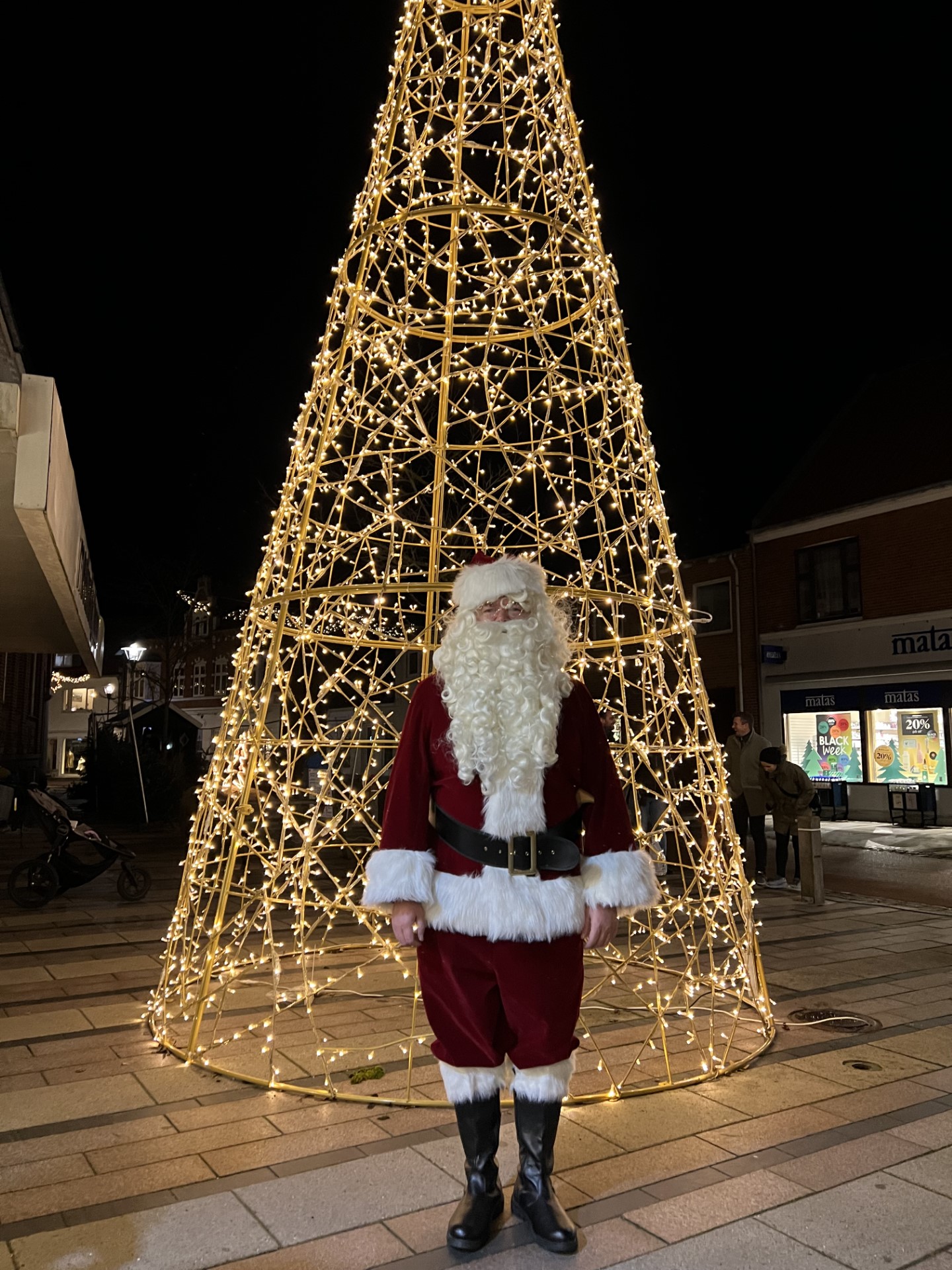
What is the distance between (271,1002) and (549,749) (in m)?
2.99

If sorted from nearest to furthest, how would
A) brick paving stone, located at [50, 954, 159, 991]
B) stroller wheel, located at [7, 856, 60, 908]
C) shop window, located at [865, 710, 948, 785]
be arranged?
brick paving stone, located at [50, 954, 159, 991]
stroller wheel, located at [7, 856, 60, 908]
shop window, located at [865, 710, 948, 785]

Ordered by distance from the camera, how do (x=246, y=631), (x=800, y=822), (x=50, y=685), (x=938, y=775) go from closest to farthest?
(x=246, y=631) < (x=800, y=822) < (x=938, y=775) < (x=50, y=685)

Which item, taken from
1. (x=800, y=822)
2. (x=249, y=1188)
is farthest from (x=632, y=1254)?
(x=800, y=822)

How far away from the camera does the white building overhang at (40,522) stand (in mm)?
5043

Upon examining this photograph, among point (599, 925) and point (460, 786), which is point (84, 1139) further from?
point (599, 925)

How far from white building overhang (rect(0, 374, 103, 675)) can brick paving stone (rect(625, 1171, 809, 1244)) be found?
4.33 metres

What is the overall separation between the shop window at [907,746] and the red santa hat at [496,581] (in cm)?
1432

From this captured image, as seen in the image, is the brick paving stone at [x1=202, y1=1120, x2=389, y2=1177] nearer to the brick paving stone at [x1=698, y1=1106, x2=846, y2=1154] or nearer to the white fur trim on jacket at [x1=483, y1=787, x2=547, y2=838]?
the brick paving stone at [x1=698, y1=1106, x2=846, y2=1154]

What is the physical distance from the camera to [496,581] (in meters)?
2.89

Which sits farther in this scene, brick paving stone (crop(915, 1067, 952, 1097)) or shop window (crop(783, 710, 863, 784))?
shop window (crop(783, 710, 863, 784))

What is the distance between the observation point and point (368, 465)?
1400 centimetres

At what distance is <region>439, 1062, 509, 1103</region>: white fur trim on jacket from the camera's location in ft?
8.55

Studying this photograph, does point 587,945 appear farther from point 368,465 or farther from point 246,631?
point 368,465

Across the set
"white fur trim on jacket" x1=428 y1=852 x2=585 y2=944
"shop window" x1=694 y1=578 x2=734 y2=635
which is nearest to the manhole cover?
"white fur trim on jacket" x1=428 y1=852 x2=585 y2=944
